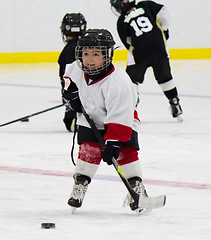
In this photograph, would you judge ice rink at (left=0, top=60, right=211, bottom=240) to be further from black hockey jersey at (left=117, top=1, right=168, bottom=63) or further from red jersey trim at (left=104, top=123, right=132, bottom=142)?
black hockey jersey at (left=117, top=1, right=168, bottom=63)

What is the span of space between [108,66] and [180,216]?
Result: 604 millimetres

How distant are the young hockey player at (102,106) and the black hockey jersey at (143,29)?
3016 mm

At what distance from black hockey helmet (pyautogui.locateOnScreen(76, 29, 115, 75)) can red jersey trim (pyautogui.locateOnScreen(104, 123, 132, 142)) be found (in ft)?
0.67

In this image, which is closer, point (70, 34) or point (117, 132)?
point (117, 132)

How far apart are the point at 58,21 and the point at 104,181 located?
7.03m

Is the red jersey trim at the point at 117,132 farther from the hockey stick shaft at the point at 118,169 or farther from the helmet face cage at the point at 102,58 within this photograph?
the helmet face cage at the point at 102,58

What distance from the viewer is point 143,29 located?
5.71m

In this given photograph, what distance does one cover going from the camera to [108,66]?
2600 millimetres

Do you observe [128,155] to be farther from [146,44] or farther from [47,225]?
[146,44]

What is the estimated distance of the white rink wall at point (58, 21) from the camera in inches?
396

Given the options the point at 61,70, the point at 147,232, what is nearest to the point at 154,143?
the point at 61,70

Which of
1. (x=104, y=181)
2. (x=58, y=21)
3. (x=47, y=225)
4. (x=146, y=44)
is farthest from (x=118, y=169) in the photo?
(x=58, y=21)

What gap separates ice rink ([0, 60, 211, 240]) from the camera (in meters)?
2.39

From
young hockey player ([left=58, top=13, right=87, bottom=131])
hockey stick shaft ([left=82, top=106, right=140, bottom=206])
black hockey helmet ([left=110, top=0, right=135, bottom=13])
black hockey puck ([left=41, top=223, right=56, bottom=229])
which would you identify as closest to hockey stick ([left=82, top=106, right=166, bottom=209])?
hockey stick shaft ([left=82, top=106, right=140, bottom=206])
